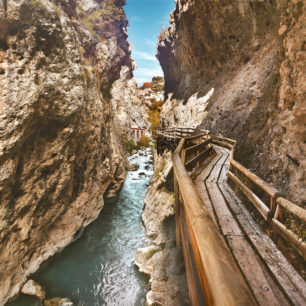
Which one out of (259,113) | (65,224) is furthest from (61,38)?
(259,113)

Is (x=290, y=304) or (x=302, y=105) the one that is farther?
(x=302, y=105)

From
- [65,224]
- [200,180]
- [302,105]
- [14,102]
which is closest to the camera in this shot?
[302,105]

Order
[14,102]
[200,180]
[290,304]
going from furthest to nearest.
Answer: [14,102] → [200,180] → [290,304]

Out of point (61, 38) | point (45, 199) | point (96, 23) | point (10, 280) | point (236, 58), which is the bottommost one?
point (10, 280)

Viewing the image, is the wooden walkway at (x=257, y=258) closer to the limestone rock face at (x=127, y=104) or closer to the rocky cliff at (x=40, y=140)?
the rocky cliff at (x=40, y=140)

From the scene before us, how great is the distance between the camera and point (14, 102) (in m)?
8.85

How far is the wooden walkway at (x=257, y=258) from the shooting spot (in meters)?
1.91

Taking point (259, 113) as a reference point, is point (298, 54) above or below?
above

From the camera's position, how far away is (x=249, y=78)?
15.4 metres

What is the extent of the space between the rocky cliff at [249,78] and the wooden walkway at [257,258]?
246 cm

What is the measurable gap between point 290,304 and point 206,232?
67.9 inches

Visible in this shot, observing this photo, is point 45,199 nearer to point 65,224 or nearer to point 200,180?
point 65,224

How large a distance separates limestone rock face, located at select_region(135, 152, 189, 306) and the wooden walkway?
170 centimetres

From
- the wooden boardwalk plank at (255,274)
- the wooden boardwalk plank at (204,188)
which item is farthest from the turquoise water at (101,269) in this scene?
the wooden boardwalk plank at (255,274)
